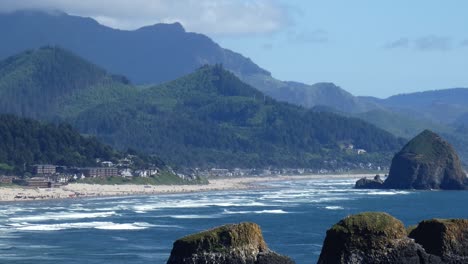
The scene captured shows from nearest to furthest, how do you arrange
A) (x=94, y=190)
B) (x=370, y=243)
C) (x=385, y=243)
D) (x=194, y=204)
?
(x=370, y=243) < (x=385, y=243) < (x=194, y=204) < (x=94, y=190)

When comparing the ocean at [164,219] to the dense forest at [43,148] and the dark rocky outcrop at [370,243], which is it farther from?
the dark rocky outcrop at [370,243]

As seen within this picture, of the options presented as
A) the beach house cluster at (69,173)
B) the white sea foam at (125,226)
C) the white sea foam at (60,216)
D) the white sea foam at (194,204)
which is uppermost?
the beach house cluster at (69,173)

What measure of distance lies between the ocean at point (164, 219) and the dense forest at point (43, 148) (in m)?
22.7

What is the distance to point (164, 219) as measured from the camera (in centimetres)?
9694

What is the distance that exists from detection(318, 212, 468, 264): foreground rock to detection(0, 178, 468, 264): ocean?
27.5 metres

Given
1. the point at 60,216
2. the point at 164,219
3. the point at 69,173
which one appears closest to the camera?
the point at 164,219

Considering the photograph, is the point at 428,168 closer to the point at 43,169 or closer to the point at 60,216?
the point at 43,169

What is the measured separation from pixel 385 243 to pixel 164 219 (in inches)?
2587

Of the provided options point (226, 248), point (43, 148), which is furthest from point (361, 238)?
point (43, 148)

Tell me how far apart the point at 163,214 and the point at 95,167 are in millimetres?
63603

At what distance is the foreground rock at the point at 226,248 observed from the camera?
32719 millimetres

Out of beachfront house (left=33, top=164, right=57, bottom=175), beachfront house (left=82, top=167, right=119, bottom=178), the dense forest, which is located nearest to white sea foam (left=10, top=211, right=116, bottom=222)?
the dense forest

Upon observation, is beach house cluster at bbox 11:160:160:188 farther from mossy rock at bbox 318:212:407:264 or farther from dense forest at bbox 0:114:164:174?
mossy rock at bbox 318:212:407:264

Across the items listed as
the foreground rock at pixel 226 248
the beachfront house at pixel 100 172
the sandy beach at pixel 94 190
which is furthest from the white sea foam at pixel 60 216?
the foreground rock at pixel 226 248
